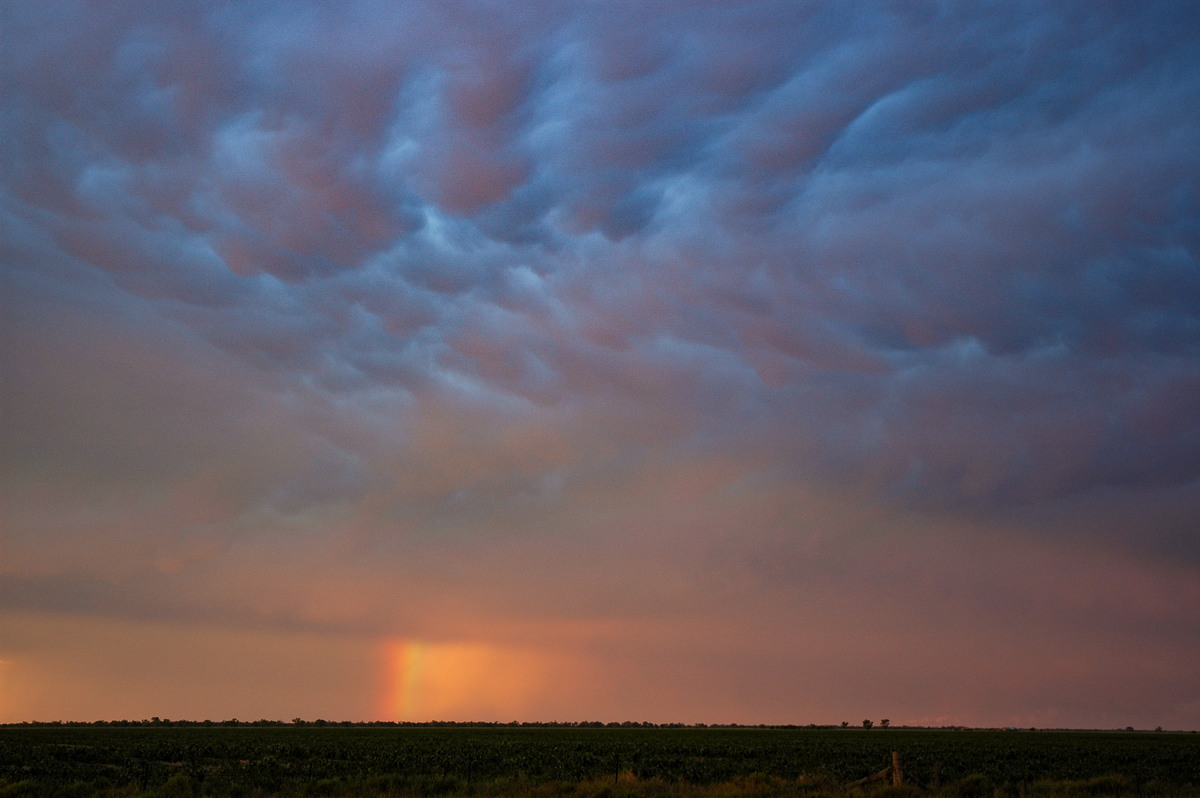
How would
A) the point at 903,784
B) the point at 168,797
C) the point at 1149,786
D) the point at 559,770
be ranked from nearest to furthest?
the point at 168,797 → the point at 903,784 → the point at 1149,786 → the point at 559,770

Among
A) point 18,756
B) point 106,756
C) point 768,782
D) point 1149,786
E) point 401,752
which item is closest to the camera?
point 768,782

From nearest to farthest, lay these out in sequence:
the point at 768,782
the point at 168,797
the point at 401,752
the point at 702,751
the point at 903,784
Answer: the point at 168,797 < the point at 903,784 < the point at 768,782 < the point at 401,752 < the point at 702,751

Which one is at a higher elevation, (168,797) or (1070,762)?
(168,797)

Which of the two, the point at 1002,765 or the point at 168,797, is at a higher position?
the point at 168,797

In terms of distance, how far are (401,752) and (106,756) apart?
19.1m

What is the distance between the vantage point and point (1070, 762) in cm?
6066

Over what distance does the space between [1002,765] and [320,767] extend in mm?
40535

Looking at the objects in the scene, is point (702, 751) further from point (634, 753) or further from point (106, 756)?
point (106, 756)

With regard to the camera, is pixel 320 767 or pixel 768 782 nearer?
pixel 768 782

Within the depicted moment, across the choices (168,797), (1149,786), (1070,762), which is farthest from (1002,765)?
(168,797)

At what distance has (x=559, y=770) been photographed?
1832 inches

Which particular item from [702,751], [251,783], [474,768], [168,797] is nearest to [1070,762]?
[702,751]

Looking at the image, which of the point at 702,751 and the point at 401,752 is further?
the point at 702,751

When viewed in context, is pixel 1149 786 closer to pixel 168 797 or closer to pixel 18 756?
pixel 168 797
